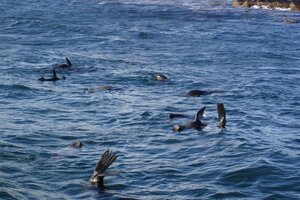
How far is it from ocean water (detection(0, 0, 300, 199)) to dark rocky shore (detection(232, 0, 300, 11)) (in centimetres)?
1896

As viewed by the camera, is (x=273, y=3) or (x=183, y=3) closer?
(x=273, y=3)

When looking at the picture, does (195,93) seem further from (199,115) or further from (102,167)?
(102,167)

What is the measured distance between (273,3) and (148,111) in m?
43.3

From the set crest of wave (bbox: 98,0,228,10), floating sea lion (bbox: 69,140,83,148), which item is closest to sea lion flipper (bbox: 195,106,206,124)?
floating sea lion (bbox: 69,140,83,148)

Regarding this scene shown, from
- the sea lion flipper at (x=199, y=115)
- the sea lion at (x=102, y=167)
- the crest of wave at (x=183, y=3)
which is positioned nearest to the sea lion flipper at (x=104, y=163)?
the sea lion at (x=102, y=167)

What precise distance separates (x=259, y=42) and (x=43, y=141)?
20303 millimetres

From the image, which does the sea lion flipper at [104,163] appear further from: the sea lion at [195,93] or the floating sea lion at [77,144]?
the sea lion at [195,93]

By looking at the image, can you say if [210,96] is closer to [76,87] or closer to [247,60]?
[76,87]

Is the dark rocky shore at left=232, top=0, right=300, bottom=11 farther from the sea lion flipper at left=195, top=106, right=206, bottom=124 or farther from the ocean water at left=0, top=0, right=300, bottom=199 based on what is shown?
the sea lion flipper at left=195, top=106, right=206, bottom=124

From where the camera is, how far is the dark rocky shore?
181ft

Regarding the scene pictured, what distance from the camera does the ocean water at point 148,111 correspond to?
11578 millimetres

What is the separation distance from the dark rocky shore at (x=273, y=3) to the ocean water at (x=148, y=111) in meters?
19.0

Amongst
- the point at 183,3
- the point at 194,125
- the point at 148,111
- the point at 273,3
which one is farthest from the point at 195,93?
the point at 183,3

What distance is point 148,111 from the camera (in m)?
17.3
